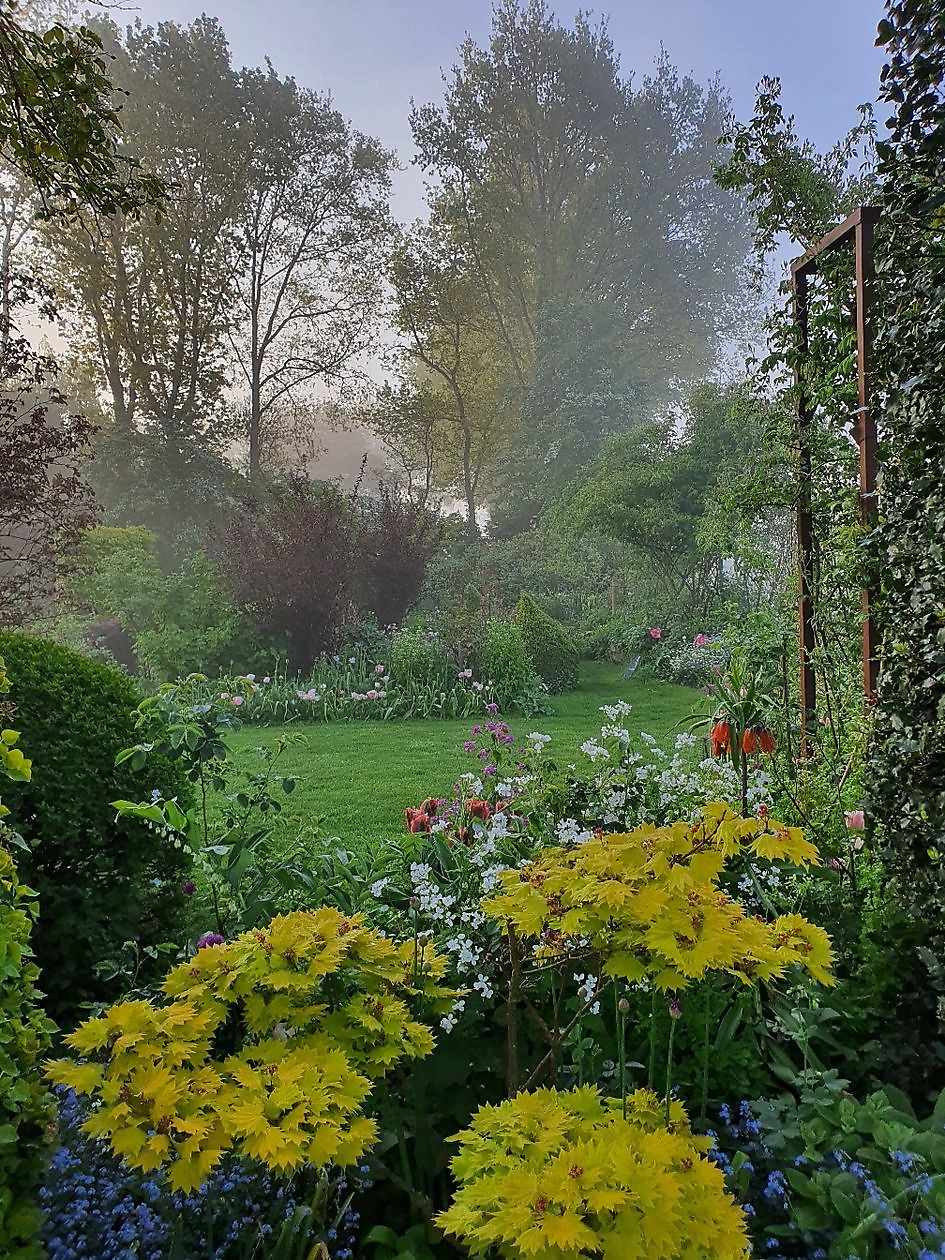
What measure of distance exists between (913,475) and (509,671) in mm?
5153

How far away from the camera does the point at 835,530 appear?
2600 mm

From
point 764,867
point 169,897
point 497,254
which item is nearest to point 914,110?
point 764,867

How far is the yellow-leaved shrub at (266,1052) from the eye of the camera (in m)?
0.83

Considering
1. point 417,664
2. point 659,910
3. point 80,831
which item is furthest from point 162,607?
point 659,910

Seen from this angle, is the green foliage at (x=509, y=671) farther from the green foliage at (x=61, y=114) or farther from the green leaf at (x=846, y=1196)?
the green leaf at (x=846, y=1196)

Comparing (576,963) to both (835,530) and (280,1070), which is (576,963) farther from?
(835,530)

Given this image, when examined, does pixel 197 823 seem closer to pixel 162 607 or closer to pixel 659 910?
pixel 659 910

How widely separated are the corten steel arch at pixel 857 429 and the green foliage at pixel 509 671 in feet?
11.9

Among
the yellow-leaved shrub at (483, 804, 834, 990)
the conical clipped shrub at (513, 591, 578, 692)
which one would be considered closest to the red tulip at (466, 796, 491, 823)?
the yellow-leaved shrub at (483, 804, 834, 990)

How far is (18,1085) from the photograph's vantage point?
978mm

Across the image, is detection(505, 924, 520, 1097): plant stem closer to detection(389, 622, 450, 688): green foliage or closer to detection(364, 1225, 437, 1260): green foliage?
detection(364, 1225, 437, 1260): green foliage


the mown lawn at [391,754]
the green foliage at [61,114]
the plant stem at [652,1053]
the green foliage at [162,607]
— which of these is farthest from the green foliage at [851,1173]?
the green foliage at [162,607]

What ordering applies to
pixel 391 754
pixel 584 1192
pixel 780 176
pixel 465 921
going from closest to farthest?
pixel 584 1192, pixel 465 921, pixel 780 176, pixel 391 754

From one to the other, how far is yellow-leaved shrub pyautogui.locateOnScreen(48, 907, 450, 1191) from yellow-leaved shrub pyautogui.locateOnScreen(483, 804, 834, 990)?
208 mm
